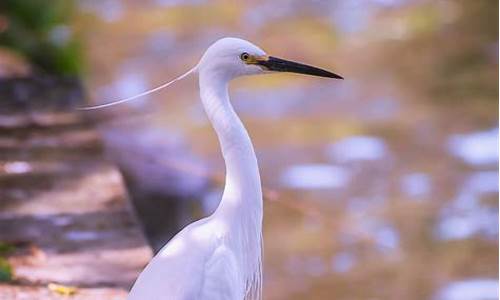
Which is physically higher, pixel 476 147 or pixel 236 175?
pixel 476 147

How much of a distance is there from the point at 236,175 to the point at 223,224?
0.12 metres

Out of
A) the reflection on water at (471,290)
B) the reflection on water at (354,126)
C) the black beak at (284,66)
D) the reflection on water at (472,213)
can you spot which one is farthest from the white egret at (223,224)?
the reflection on water at (472,213)

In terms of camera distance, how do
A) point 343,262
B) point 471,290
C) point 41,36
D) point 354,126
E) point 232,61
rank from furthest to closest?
point 41,36 < point 354,126 < point 343,262 < point 471,290 < point 232,61

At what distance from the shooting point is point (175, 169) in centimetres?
629

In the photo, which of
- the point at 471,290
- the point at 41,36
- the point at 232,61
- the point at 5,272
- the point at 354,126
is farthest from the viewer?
the point at 41,36

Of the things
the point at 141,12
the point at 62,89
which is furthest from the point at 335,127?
the point at 141,12

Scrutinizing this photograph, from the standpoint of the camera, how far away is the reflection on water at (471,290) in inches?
194

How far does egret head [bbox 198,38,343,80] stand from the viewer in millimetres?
2619

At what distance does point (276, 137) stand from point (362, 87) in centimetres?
116

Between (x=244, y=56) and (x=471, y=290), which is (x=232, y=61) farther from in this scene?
(x=471, y=290)

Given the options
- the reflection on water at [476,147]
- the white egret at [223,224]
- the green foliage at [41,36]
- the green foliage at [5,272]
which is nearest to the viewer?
the white egret at [223,224]

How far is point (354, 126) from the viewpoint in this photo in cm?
691

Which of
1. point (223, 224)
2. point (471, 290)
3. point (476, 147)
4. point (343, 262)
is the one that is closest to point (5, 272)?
point (223, 224)

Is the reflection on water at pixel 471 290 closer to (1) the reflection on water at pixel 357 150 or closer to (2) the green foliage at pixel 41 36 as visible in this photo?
(1) the reflection on water at pixel 357 150
